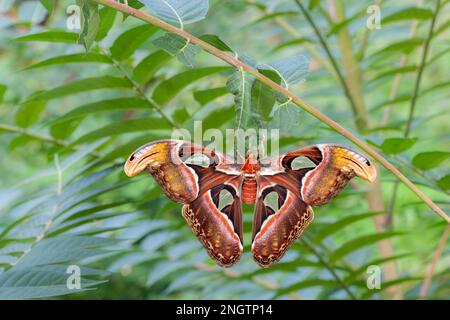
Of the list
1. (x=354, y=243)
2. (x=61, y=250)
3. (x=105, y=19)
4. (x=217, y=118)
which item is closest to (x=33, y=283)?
(x=61, y=250)

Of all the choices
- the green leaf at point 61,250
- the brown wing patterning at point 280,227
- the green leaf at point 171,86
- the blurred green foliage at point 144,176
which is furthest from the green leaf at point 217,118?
the brown wing patterning at point 280,227

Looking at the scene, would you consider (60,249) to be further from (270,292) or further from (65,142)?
(270,292)

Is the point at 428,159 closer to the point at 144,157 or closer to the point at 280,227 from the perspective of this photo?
the point at 280,227

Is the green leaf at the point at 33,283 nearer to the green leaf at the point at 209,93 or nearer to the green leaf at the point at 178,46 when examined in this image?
the green leaf at the point at 178,46

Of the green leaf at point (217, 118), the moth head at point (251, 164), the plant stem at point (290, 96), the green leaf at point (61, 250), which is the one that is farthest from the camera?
the green leaf at point (217, 118)
